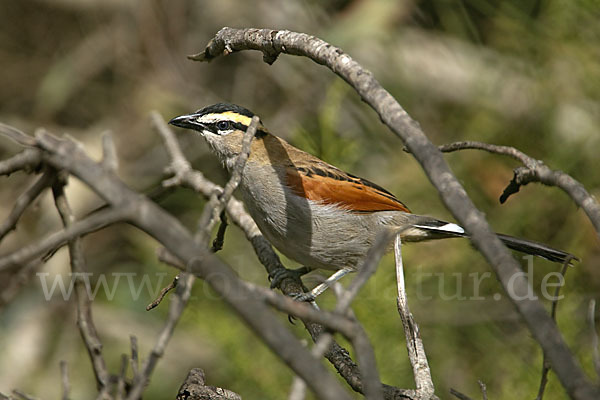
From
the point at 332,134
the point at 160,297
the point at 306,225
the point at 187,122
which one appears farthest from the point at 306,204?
the point at 160,297

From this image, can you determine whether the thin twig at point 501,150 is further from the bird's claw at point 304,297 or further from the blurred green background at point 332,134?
the blurred green background at point 332,134

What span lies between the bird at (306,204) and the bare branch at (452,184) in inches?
55.5

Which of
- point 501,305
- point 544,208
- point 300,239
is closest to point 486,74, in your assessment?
point 544,208

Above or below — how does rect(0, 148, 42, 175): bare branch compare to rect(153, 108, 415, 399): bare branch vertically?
below

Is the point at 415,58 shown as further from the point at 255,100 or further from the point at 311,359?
the point at 311,359

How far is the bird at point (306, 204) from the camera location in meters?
4.18

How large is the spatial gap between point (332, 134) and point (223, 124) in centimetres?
106

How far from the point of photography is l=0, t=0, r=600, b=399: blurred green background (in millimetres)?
5117

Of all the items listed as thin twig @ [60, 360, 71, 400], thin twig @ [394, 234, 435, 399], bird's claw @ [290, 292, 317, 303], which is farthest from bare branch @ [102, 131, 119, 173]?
bird's claw @ [290, 292, 317, 303]

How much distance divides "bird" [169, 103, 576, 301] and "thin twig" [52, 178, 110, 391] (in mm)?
2243

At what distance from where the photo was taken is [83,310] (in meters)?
1.80

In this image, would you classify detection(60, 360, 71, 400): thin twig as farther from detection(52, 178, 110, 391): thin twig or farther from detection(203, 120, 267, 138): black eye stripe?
detection(203, 120, 267, 138): black eye stripe

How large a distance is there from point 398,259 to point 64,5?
5.75 m

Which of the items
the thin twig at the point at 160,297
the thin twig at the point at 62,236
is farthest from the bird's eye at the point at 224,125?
the thin twig at the point at 62,236
